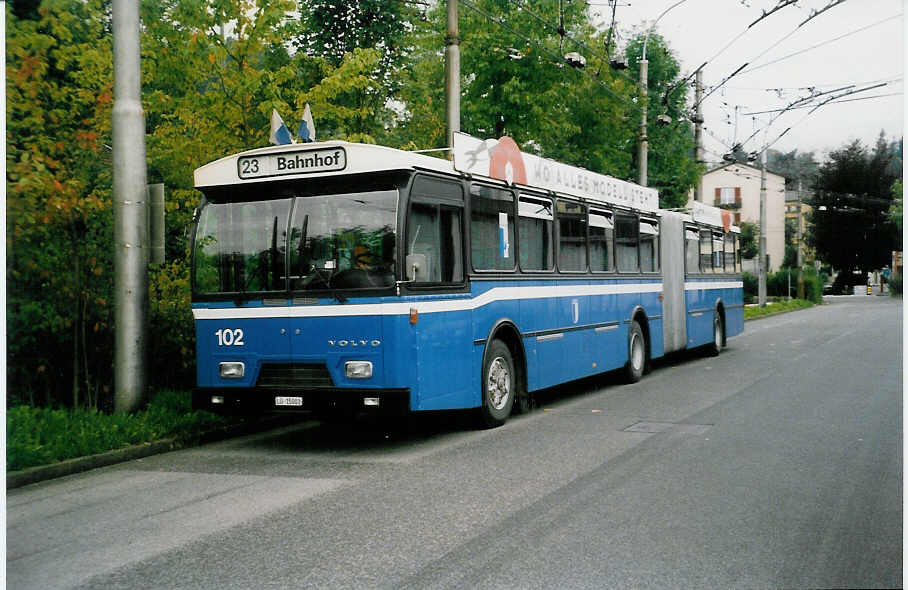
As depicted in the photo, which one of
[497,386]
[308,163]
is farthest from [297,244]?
[497,386]

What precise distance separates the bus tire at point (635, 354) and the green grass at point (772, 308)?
902 inches

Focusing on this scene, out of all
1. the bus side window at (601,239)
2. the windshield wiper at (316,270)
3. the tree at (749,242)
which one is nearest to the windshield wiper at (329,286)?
the windshield wiper at (316,270)

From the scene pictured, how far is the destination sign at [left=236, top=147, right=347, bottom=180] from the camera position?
9055mm

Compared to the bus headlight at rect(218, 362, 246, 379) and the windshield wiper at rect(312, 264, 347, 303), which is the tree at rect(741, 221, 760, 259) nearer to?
the windshield wiper at rect(312, 264, 347, 303)

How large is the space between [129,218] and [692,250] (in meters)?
12.3

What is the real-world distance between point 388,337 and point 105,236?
152 inches

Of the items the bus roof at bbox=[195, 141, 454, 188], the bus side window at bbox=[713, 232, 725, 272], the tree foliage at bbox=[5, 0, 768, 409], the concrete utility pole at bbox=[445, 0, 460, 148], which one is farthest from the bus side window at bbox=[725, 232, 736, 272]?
the bus roof at bbox=[195, 141, 454, 188]

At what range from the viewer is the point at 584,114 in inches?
1088

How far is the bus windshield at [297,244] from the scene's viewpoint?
29.5 ft

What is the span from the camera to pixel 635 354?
1565 cm

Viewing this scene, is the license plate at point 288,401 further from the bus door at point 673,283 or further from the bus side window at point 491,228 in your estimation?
the bus door at point 673,283

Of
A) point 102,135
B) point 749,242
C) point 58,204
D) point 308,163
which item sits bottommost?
point 58,204

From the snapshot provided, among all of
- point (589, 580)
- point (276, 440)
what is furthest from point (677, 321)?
point (589, 580)

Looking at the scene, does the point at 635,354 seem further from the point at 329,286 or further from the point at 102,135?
the point at 102,135
